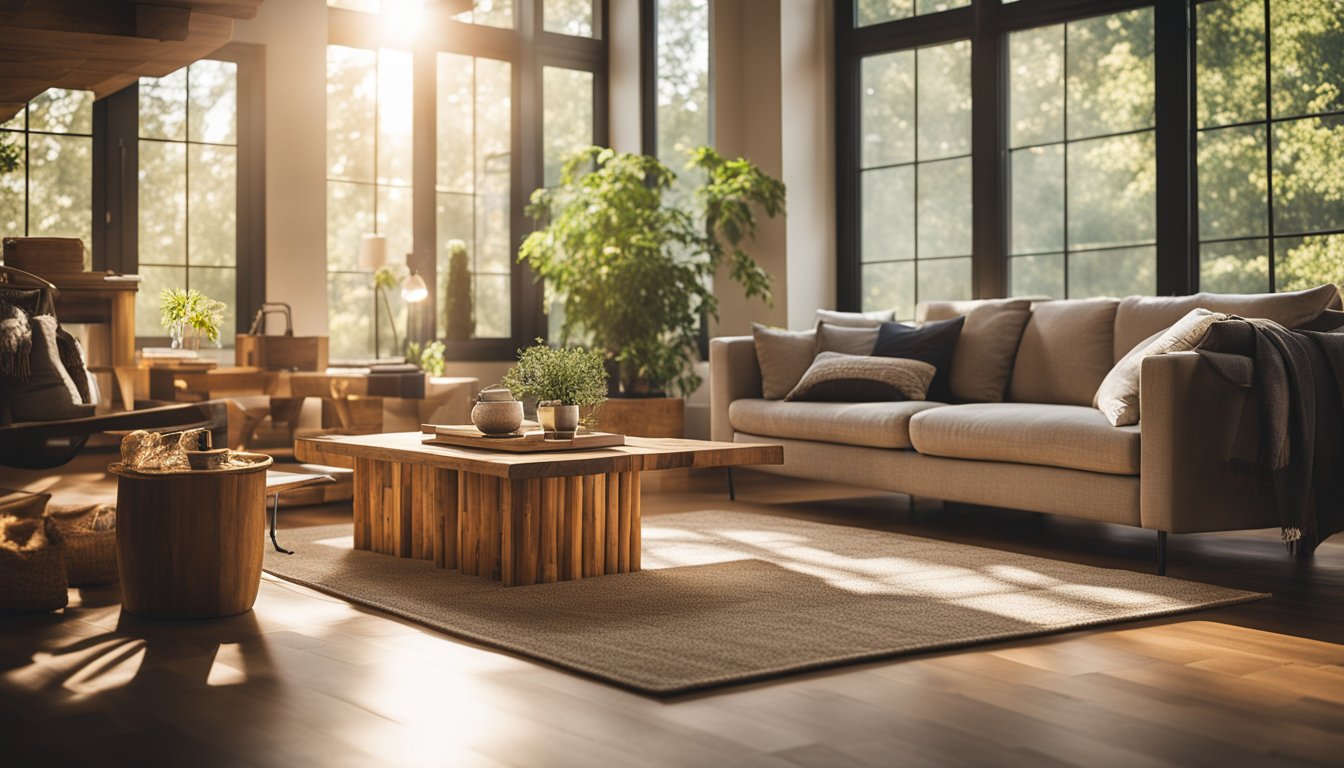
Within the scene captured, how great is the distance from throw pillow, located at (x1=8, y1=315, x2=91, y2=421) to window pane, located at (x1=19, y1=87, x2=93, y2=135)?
2.81 m

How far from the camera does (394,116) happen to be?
7.88m

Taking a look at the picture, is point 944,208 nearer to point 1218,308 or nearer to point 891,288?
point 891,288

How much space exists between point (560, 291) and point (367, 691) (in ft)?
15.5

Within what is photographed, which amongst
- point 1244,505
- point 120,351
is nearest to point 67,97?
point 120,351

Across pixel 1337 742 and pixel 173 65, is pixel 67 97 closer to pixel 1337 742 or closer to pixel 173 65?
pixel 173 65

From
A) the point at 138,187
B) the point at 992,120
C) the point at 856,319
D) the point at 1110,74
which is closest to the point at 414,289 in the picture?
the point at 138,187

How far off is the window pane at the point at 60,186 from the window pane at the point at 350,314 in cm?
137

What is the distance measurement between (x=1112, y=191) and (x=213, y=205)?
15.9 ft

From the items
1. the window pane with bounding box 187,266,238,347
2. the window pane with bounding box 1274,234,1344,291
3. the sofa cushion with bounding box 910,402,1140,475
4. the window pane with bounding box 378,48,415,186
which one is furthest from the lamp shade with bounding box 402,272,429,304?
the window pane with bounding box 1274,234,1344,291

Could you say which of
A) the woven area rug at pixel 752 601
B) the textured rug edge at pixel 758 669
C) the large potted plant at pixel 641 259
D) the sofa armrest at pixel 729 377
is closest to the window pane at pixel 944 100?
the large potted plant at pixel 641 259

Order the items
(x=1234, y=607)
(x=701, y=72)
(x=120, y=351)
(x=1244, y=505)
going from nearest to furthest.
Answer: (x=1234, y=607) → (x=1244, y=505) → (x=120, y=351) → (x=701, y=72)

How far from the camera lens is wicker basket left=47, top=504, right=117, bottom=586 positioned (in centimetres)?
374

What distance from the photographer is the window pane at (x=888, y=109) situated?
7379 millimetres

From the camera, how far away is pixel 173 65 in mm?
6453
